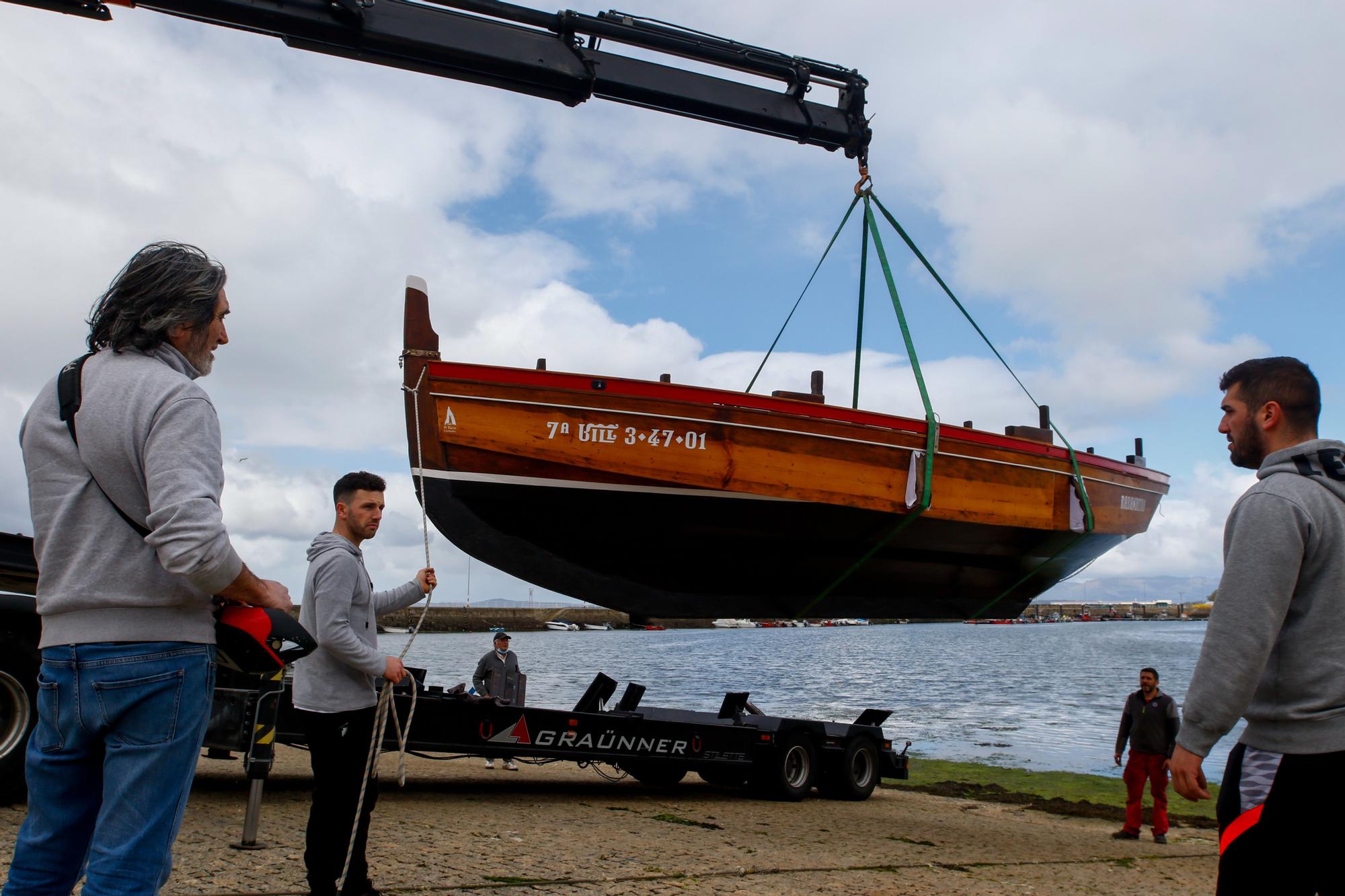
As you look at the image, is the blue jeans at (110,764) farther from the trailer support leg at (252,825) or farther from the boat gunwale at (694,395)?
the boat gunwale at (694,395)

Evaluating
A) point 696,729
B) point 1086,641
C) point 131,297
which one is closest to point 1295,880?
point 131,297

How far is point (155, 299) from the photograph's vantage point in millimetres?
1959

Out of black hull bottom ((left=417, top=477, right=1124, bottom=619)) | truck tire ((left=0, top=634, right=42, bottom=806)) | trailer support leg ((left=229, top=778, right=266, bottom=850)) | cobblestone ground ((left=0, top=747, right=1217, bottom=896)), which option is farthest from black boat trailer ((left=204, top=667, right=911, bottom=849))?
black hull bottom ((left=417, top=477, right=1124, bottom=619))

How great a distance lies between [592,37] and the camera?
6.60 meters

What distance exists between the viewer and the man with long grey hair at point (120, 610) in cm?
176

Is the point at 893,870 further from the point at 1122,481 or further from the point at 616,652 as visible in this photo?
the point at 616,652

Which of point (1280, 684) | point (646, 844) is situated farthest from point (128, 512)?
point (646, 844)

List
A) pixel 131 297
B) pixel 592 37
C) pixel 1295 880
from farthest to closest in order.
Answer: pixel 592 37, pixel 1295 880, pixel 131 297

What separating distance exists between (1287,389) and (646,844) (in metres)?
4.57

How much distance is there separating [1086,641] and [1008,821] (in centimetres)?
8668

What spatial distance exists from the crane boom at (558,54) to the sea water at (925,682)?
1153 centimetres

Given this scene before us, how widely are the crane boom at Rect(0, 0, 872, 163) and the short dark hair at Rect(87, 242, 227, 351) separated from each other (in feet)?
14.2

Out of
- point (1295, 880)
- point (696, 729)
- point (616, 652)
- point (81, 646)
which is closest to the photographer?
point (81, 646)

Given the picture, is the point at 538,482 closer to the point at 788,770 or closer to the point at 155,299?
the point at 788,770
